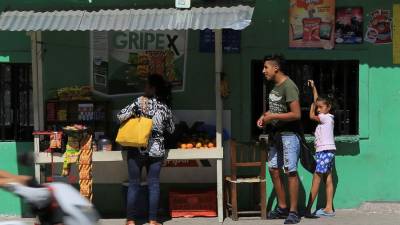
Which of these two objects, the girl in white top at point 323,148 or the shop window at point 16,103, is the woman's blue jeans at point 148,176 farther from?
the girl in white top at point 323,148

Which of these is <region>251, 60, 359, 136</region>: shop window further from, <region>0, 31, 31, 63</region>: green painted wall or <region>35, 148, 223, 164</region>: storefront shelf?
<region>0, 31, 31, 63</region>: green painted wall

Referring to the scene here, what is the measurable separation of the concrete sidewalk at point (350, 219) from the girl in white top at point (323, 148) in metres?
0.24

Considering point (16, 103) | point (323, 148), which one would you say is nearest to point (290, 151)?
point (323, 148)

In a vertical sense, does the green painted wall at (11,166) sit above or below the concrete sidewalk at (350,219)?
above

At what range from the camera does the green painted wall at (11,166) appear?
26.2ft

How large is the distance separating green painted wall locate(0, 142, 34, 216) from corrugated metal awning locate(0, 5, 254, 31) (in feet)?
5.58

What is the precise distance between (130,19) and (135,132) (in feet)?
4.34

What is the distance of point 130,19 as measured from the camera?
7.16 meters

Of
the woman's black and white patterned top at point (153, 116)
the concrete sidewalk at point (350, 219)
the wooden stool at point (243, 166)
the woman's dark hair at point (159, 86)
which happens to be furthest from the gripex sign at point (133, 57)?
the concrete sidewalk at point (350, 219)

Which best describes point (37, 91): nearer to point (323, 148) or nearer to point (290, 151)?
point (290, 151)

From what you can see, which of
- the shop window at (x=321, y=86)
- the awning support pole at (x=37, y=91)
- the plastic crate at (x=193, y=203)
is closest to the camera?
the awning support pole at (x=37, y=91)

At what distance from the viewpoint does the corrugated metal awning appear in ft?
22.6

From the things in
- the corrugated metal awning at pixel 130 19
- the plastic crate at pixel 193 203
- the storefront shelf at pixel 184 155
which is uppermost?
the corrugated metal awning at pixel 130 19

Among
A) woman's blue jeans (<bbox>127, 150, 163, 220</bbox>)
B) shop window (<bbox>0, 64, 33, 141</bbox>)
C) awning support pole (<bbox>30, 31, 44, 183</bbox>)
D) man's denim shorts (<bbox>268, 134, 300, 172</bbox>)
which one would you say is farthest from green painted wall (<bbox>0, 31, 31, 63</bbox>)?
man's denim shorts (<bbox>268, 134, 300, 172</bbox>)
